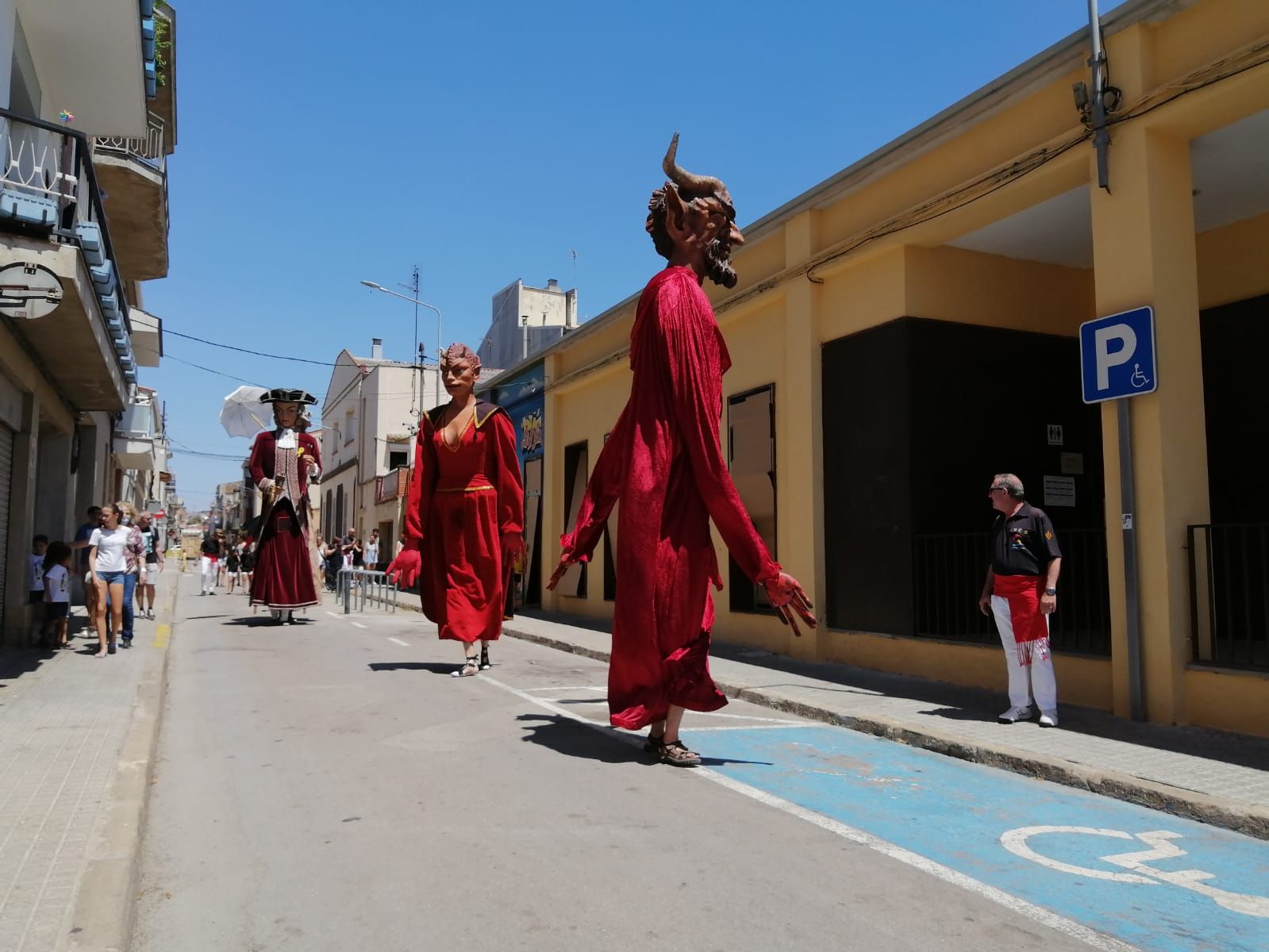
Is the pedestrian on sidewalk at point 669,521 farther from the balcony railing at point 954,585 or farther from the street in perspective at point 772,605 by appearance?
the balcony railing at point 954,585

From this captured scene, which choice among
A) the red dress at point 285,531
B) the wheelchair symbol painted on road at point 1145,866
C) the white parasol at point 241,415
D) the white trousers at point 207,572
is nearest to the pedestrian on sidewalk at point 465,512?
the wheelchair symbol painted on road at point 1145,866

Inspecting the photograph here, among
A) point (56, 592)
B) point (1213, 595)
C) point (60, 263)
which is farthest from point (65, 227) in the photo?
point (1213, 595)

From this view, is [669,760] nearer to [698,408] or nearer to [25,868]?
[698,408]

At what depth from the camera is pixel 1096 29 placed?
7035mm

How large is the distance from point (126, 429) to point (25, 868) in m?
21.8

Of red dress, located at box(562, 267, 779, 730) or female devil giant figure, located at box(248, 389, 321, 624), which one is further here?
female devil giant figure, located at box(248, 389, 321, 624)

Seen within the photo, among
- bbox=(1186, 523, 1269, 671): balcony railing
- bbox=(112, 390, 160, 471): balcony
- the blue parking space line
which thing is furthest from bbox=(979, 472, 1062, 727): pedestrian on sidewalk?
bbox=(112, 390, 160, 471): balcony

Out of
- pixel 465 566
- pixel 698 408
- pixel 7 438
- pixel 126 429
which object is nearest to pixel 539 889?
pixel 698 408

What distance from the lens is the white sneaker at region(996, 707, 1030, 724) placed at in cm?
669

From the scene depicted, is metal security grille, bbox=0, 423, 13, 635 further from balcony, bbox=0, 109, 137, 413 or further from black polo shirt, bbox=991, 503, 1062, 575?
black polo shirt, bbox=991, 503, 1062, 575

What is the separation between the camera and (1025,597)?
668cm

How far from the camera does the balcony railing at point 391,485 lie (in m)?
32.5

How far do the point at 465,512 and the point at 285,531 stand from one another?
601 cm

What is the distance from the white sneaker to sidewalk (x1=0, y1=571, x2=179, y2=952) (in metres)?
5.38
